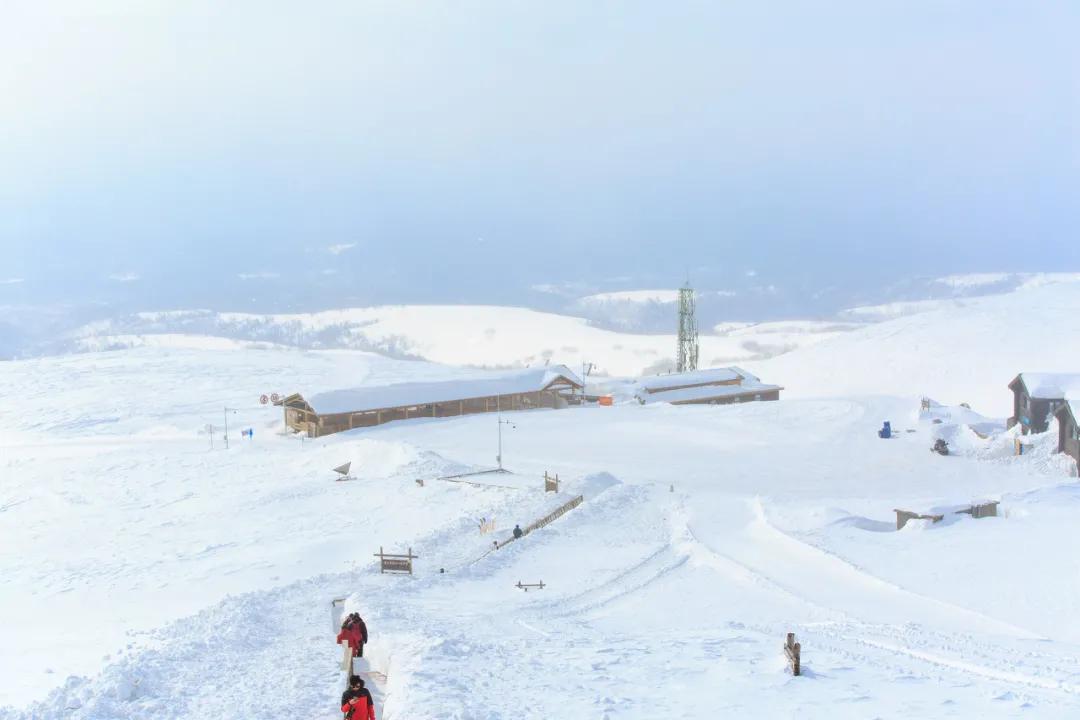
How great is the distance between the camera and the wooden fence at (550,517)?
2859cm

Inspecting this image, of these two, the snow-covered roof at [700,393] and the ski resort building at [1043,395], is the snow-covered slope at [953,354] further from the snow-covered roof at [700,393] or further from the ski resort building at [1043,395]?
the ski resort building at [1043,395]

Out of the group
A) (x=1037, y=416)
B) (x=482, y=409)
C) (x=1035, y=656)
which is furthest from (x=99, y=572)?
(x=1037, y=416)

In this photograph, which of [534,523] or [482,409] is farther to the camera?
[482,409]

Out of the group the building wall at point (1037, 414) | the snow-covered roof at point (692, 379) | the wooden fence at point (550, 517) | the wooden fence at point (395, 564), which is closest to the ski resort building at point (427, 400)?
the snow-covered roof at point (692, 379)

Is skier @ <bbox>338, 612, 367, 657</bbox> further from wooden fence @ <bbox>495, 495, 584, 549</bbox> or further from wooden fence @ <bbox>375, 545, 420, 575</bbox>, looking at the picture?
wooden fence @ <bbox>495, 495, 584, 549</bbox>

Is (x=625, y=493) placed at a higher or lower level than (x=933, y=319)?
lower

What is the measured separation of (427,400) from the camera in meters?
61.2

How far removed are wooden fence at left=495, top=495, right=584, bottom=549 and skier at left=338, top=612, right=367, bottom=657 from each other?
12195 millimetres

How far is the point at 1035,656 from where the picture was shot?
1670 cm

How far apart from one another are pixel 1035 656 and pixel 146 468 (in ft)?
151

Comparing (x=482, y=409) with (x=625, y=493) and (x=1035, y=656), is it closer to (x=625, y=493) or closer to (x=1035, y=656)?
(x=625, y=493)

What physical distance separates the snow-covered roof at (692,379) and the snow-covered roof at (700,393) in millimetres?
487

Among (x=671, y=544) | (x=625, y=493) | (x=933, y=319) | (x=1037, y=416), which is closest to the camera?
(x=671, y=544)

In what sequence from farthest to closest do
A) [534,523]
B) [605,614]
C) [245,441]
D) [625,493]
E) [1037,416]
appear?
1. [245,441]
2. [1037,416]
3. [625,493]
4. [534,523]
5. [605,614]
